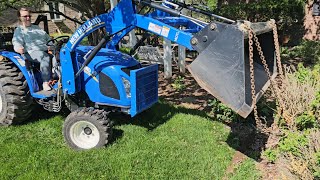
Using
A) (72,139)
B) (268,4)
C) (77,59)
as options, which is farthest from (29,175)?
(268,4)

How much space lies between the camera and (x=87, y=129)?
5.04 m

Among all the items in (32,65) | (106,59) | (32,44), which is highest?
(32,44)

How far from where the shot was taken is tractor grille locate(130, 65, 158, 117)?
16.5 feet

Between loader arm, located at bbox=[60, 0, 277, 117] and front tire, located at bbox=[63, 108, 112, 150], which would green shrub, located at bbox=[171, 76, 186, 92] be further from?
loader arm, located at bbox=[60, 0, 277, 117]

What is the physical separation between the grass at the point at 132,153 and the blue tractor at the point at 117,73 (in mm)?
308

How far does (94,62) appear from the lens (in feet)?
17.2

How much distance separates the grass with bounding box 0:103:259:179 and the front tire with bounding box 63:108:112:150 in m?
0.14

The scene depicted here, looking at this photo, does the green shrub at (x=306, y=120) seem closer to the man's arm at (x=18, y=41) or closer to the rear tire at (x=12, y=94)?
the rear tire at (x=12, y=94)

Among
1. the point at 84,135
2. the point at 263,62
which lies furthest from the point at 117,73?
the point at 263,62

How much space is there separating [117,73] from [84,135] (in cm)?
99

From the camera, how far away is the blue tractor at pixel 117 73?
12.3 ft

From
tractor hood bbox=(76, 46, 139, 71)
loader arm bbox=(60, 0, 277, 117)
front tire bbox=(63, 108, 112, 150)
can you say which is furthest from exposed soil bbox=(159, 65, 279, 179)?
tractor hood bbox=(76, 46, 139, 71)

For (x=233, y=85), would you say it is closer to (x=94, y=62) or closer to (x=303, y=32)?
(x=94, y=62)

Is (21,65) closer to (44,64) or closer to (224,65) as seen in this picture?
(44,64)
